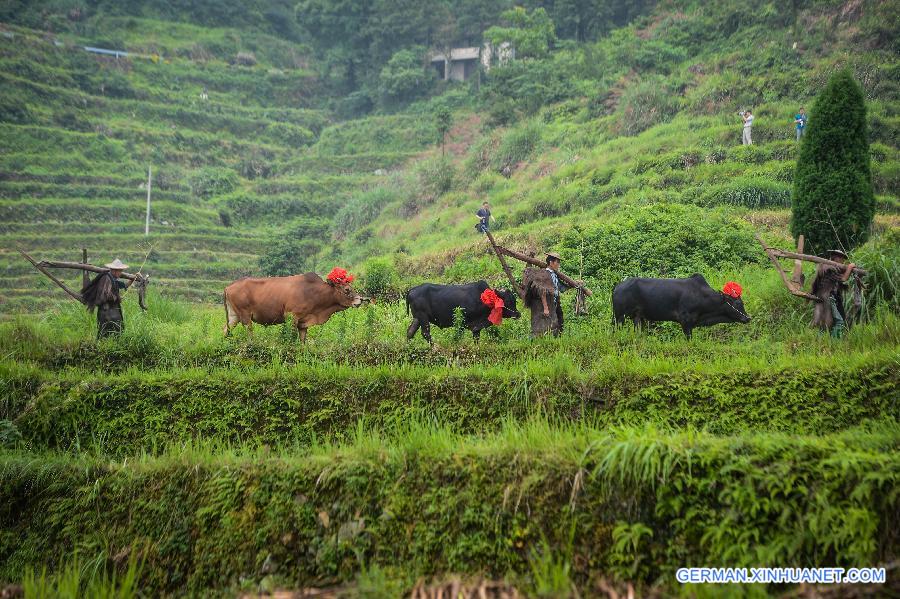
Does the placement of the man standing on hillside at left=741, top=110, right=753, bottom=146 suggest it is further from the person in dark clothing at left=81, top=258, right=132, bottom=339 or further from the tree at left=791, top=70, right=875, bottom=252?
the person in dark clothing at left=81, top=258, right=132, bottom=339

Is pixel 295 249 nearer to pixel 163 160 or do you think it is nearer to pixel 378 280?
pixel 378 280

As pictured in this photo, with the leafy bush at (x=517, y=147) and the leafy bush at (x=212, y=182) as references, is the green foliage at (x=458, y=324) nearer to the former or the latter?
the leafy bush at (x=517, y=147)

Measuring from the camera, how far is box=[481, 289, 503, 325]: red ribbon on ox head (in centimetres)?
1007

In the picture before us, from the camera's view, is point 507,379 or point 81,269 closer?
point 507,379

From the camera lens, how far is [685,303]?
32.4 feet

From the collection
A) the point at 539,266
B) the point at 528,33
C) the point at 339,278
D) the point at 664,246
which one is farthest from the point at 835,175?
the point at 528,33

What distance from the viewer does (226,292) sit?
11.2 m

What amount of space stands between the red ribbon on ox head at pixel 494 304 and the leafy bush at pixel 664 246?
3.34 meters

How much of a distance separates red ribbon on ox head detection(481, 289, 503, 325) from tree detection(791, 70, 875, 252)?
17.4 feet

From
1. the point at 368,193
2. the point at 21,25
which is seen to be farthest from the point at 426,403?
the point at 21,25

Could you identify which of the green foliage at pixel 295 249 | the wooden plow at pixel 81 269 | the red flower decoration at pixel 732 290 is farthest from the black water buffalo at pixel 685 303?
the green foliage at pixel 295 249

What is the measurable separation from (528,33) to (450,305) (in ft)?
102

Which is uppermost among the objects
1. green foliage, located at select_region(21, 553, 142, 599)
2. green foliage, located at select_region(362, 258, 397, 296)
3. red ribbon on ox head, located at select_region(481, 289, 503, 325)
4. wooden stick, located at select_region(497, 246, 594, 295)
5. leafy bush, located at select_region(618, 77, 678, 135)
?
leafy bush, located at select_region(618, 77, 678, 135)

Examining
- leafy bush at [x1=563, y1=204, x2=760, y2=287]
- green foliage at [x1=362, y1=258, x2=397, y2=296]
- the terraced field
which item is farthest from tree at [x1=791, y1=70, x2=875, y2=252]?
the terraced field
